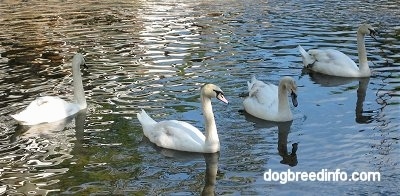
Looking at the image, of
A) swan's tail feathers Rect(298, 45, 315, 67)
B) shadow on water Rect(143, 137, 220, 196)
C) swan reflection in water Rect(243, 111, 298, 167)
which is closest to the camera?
shadow on water Rect(143, 137, 220, 196)

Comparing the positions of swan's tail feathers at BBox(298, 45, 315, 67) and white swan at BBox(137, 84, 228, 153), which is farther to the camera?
swan's tail feathers at BBox(298, 45, 315, 67)

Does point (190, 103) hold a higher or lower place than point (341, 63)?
lower

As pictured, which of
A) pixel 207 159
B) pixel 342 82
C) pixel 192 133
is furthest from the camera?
pixel 342 82

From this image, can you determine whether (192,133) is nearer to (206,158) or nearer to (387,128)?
(206,158)

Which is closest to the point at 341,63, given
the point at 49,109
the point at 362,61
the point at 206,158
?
the point at 362,61

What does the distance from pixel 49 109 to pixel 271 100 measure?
165 inches

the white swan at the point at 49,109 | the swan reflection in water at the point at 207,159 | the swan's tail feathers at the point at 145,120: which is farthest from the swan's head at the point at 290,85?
the white swan at the point at 49,109

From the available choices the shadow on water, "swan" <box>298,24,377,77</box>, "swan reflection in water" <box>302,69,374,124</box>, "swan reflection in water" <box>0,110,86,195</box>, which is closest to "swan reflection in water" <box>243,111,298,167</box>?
the shadow on water

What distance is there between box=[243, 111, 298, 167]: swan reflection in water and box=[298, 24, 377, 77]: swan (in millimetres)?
4036

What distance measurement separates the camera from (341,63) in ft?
56.1

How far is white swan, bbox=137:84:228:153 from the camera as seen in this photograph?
11.4 meters

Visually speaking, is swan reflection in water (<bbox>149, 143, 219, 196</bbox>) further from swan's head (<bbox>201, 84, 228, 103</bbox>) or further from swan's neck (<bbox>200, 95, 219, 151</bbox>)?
swan's head (<bbox>201, 84, 228, 103</bbox>)

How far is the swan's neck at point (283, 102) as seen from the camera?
509 inches

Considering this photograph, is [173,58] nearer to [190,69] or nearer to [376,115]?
[190,69]
